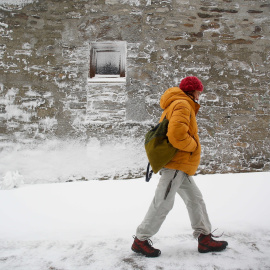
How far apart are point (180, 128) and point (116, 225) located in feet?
4.41

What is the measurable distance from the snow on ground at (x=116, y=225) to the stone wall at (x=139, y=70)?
0.80 m

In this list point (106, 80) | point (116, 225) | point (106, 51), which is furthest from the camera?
point (106, 51)

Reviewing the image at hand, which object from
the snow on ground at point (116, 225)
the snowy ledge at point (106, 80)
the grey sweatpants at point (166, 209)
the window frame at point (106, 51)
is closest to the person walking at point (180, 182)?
the grey sweatpants at point (166, 209)

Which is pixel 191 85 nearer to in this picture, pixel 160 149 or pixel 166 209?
pixel 160 149

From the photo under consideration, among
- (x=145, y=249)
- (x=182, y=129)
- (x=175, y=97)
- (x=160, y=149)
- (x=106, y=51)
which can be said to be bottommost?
(x=145, y=249)

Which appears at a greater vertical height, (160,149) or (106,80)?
(106,80)

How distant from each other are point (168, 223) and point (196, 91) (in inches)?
54.8

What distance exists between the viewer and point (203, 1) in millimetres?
4238

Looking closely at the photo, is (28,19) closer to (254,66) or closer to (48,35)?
(48,35)

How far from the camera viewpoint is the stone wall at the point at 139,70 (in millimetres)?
3984

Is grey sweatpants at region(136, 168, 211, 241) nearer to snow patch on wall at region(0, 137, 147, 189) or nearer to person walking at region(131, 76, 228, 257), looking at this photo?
person walking at region(131, 76, 228, 257)

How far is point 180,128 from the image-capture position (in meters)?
1.72

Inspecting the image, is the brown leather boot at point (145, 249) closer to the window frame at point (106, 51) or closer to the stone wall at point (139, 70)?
the stone wall at point (139, 70)

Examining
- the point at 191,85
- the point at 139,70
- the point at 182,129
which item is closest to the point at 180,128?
the point at 182,129
